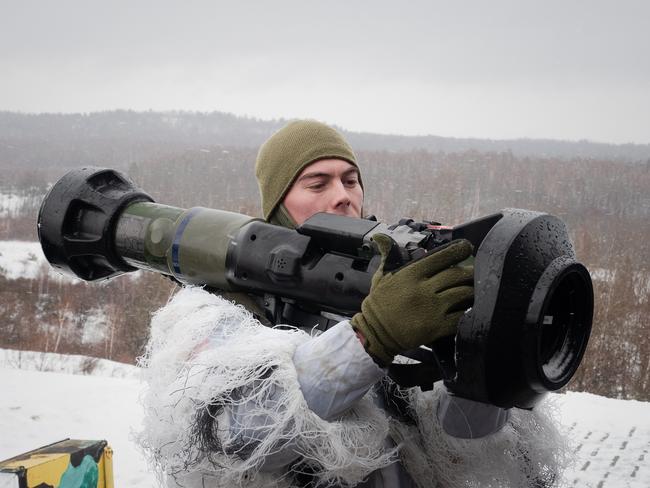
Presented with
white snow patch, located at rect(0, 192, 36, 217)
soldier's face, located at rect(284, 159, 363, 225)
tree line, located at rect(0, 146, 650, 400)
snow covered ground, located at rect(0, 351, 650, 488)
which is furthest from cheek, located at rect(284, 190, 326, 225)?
white snow patch, located at rect(0, 192, 36, 217)

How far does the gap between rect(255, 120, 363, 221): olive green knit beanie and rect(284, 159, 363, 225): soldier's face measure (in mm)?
29

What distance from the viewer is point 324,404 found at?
168cm

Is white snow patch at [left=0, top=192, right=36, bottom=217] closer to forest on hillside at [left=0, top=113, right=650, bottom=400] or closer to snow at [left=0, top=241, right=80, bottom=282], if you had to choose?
forest on hillside at [left=0, top=113, right=650, bottom=400]

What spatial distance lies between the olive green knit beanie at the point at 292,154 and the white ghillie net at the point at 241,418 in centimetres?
68

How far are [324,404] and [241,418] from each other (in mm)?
229

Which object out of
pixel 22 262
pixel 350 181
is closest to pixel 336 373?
pixel 350 181

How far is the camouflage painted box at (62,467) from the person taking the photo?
3.48m

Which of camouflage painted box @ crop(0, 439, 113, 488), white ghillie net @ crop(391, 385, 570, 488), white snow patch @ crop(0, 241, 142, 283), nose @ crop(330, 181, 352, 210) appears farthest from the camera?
white snow patch @ crop(0, 241, 142, 283)

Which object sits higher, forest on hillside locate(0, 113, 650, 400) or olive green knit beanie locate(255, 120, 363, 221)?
olive green knit beanie locate(255, 120, 363, 221)

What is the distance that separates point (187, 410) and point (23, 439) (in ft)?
29.4

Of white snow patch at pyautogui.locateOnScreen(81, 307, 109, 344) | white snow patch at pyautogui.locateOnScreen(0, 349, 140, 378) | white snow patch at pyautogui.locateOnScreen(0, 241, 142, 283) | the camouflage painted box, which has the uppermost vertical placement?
the camouflage painted box

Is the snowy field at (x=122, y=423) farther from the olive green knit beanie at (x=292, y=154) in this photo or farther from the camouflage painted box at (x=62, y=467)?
the olive green knit beanie at (x=292, y=154)

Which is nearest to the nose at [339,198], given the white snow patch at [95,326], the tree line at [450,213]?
the tree line at [450,213]

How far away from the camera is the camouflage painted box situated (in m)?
3.48
